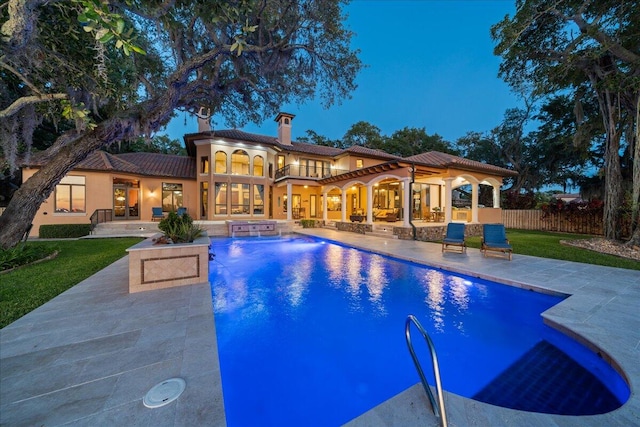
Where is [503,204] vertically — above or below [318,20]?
below

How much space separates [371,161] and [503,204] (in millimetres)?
11946

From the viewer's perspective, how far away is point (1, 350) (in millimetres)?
2793

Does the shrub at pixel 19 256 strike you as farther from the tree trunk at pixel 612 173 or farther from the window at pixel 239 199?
the tree trunk at pixel 612 173

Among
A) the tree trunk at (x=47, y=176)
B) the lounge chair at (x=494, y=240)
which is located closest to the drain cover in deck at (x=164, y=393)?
the tree trunk at (x=47, y=176)

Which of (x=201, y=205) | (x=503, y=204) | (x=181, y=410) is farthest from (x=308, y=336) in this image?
(x=503, y=204)

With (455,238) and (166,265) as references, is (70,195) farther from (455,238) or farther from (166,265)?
(455,238)

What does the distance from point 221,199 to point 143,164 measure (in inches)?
250

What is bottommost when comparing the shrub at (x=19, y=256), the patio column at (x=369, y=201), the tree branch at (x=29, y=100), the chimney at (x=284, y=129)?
the shrub at (x=19, y=256)

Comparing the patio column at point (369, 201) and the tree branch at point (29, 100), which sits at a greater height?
the tree branch at point (29, 100)

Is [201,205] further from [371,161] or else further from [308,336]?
[308,336]

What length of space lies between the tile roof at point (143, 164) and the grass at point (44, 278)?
28.4ft

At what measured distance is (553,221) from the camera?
659 inches

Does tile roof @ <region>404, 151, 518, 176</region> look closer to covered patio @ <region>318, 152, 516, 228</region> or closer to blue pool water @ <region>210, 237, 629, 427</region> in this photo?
covered patio @ <region>318, 152, 516, 228</region>

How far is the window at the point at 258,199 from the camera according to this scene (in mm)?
19344
